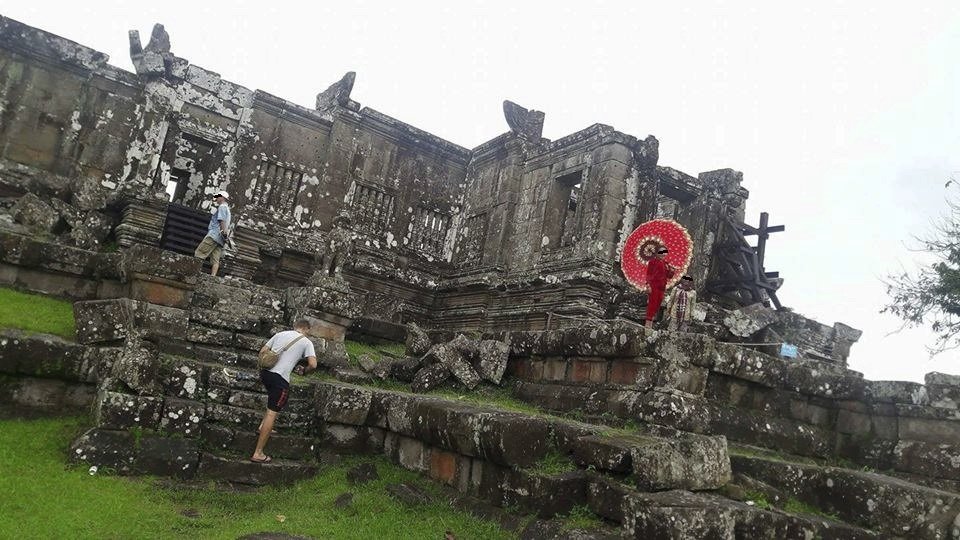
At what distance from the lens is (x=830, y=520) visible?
4.55 m

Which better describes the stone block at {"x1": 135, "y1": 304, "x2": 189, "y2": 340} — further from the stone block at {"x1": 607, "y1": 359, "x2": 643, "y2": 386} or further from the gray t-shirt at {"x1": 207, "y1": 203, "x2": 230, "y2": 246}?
the stone block at {"x1": 607, "y1": 359, "x2": 643, "y2": 386}

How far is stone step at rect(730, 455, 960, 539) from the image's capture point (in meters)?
4.33

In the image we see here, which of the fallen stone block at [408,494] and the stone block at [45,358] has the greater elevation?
the stone block at [45,358]

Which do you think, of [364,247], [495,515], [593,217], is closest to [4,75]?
[364,247]

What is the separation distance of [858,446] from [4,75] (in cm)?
1516

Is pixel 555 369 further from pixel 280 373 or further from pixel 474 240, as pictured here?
pixel 474 240

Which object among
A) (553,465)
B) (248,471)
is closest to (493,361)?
(553,465)

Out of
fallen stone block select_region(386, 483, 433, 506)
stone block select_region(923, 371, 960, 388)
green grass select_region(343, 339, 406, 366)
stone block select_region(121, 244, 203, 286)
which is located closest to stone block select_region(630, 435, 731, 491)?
fallen stone block select_region(386, 483, 433, 506)

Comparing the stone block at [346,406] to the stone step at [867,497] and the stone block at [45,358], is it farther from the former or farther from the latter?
the stone step at [867,497]

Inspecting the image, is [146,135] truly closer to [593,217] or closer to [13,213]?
[13,213]

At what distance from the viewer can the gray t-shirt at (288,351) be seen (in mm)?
6297

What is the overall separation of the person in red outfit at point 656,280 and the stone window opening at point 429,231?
8370mm

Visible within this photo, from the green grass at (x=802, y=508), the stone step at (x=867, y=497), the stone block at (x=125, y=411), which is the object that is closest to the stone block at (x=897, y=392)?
the stone step at (x=867, y=497)

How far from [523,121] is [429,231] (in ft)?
11.7
